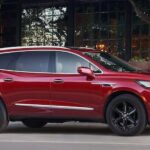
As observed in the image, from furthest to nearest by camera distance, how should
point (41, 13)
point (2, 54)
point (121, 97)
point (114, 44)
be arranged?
point (41, 13) → point (114, 44) → point (2, 54) → point (121, 97)

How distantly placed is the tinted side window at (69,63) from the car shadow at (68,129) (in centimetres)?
142

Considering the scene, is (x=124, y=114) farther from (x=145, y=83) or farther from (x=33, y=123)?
(x=33, y=123)

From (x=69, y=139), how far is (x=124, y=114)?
1168mm

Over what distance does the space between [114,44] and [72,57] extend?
12.1 meters

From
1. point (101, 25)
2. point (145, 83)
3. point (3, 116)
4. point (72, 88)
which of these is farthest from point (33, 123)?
point (101, 25)

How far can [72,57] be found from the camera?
12.1 m

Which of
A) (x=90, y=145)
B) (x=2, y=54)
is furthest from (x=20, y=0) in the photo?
(x=90, y=145)

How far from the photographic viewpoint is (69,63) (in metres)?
12.1

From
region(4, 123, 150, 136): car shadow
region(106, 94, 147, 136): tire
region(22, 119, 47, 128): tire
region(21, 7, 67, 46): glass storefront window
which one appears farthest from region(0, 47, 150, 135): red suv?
region(21, 7, 67, 46): glass storefront window

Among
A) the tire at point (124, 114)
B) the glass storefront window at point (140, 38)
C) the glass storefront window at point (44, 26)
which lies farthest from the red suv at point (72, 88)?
the glass storefront window at point (44, 26)

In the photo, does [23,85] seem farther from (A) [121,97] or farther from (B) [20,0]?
(B) [20,0]

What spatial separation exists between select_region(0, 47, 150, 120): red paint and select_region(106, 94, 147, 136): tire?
0.14 meters

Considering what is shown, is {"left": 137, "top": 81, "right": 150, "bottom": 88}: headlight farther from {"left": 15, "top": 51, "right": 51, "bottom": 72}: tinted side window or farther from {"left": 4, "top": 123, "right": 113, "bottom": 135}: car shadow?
{"left": 15, "top": 51, "right": 51, "bottom": 72}: tinted side window

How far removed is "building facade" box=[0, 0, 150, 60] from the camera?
23.5 m
